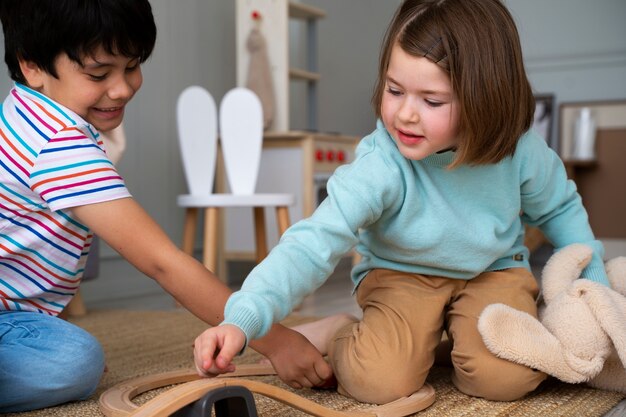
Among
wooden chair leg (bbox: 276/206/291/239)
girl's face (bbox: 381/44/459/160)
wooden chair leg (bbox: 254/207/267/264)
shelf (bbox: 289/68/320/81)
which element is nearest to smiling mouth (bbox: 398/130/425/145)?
girl's face (bbox: 381/44/459/160)

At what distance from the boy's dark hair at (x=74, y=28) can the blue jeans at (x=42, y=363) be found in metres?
0.30

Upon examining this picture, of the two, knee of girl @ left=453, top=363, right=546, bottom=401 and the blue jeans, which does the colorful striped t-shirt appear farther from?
knee of girl @ left=453, top=363, right=546, bottom=401

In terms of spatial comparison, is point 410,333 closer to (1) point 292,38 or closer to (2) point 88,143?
(2) point 88,143

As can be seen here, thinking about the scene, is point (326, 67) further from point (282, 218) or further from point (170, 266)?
point (170, 266)

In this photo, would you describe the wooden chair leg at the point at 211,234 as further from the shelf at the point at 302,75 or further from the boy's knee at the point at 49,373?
the boy's knee at the point at 49,373

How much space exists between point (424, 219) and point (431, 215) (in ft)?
0.03

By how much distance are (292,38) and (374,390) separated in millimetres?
2197

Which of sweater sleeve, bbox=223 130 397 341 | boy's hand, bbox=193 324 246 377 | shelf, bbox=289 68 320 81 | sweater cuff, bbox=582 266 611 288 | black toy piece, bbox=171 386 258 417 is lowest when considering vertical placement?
black toy piece, bbox=171 386 258 417

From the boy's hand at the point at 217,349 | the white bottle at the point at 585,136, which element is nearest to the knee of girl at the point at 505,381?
the boy's hand at the point at 217,349

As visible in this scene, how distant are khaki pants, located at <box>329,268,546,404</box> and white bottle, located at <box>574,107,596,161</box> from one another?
243cm

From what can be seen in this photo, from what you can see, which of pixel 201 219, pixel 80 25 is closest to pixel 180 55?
pixel 201 219

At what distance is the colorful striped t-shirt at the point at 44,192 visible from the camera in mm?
856

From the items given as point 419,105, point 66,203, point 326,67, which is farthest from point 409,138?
point 326,67

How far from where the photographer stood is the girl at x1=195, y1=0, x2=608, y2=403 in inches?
33.6
